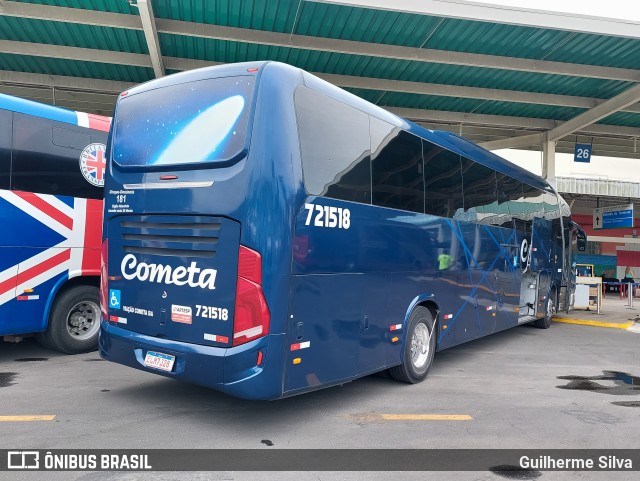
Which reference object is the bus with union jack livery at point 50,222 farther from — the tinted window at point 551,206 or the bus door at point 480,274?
the tinted window at point 551,206

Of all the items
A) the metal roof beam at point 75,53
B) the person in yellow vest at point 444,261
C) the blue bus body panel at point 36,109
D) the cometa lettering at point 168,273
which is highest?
the metal roof beam at point 75,53

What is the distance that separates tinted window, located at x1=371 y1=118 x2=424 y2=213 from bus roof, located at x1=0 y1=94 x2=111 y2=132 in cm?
447

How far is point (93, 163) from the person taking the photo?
7469 millimetres

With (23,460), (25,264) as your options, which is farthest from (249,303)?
(25,264)

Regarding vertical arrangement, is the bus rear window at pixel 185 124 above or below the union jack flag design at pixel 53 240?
above

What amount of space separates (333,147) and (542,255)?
792 centimetres

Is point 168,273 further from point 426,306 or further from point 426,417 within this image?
point 426,306

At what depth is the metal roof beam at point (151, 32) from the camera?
912cm

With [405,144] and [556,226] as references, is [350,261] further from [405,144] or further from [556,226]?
[556,226]

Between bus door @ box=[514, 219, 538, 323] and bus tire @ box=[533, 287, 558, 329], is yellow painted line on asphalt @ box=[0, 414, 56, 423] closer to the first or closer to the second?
bus door @ box=[514, 219, 538, 323]

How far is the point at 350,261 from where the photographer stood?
5.02 metres

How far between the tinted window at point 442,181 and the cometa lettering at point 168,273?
3207 mm

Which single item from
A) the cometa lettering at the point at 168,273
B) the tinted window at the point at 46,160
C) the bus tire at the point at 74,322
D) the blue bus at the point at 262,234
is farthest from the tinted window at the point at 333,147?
the bus tire at the point at 74,322

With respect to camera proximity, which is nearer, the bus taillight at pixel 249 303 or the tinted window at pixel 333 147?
the bus taillight at pixel 249 303
